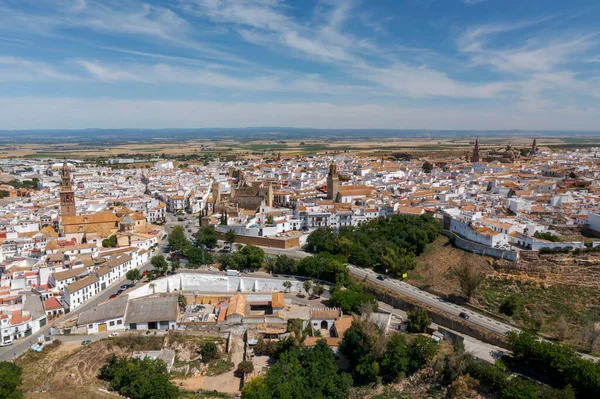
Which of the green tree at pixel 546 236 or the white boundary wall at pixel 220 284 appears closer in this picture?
the green tree at pixel 546 236

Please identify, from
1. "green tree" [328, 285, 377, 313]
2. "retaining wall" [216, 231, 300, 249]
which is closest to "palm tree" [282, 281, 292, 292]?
"green tree" [328, 285, 377, 313]

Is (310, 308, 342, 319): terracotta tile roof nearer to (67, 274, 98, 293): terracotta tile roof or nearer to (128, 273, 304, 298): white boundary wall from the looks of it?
(128, 273, 304, 298): white boundary wall

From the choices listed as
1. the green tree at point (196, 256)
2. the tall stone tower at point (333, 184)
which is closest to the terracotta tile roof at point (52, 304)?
the green tree at point (196, 256)

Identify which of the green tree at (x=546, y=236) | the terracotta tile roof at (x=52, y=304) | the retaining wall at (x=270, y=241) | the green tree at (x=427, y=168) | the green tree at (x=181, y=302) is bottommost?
the green tree at (x=181, y=302)

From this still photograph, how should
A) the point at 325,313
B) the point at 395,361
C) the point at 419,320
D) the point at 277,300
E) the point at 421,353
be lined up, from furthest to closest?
the point at 277,300
the point at 325,313
the point at 419,320
the point at 421,353
the point at 395,361

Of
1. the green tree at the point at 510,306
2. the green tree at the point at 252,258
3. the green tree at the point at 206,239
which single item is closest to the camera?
the green tree at the point at 510,306

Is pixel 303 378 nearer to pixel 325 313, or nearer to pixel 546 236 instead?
pixel 325 313

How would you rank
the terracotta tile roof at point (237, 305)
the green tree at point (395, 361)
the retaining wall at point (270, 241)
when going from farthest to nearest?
the retaining wall at point (270, 241) → the terracotta tile roof at point (237, 305) → the green tree at point (395, 361)

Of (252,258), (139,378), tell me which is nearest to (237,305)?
(252,258)

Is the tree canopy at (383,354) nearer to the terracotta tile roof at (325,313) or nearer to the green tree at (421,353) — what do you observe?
the green tree at (421,353)
